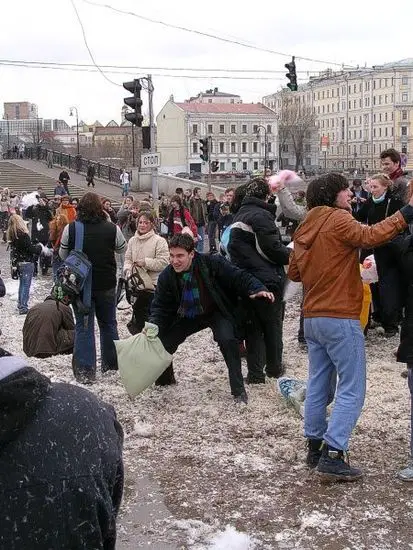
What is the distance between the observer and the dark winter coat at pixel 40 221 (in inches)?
616

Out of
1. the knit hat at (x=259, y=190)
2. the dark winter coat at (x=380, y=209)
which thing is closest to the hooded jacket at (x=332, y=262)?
the knit hat at (x=259, y=190)

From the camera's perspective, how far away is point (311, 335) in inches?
179

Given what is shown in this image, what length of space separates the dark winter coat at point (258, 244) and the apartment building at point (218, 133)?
11000 cm

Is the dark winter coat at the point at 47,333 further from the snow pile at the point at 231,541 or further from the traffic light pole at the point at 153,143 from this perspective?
the traffic light pole at the point at 153,143

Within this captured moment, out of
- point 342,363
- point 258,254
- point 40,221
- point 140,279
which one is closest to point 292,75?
point 40,221

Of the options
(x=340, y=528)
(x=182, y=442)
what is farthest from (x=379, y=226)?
(x=182, y=442)

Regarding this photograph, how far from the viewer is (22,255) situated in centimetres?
1119

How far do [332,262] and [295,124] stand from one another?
114m

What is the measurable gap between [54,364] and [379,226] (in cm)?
442

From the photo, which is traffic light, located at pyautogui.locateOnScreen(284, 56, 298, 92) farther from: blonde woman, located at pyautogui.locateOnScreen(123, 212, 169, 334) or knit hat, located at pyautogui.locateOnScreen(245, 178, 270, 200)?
knit hat, located at pyautogui.locateOnScreen(245, 178, 270, 200)

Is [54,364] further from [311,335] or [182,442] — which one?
[311,335]

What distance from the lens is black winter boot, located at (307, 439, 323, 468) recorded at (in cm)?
477

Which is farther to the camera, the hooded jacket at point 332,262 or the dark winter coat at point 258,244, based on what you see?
the dark winter coat at point 258,244

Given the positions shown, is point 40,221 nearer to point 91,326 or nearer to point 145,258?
point 145,258
